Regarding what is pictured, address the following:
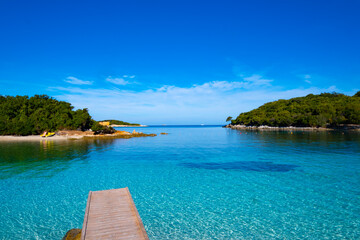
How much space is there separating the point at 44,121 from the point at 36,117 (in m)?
3.12

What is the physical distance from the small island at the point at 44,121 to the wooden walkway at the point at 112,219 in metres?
64.8

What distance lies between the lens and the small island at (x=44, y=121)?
72.4 meters

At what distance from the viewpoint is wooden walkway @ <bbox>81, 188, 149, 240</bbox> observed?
7.23m

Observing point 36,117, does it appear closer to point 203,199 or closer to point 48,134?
point 48,134

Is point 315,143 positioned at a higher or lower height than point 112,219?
lower

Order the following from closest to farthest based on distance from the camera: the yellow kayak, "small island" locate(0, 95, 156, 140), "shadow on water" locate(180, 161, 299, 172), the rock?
1. the rock
2. "shadow on water" locate(180, 161, 299, 172)
3. the yellow kayak
4. "small island" locate(0, 95, 156, 140)

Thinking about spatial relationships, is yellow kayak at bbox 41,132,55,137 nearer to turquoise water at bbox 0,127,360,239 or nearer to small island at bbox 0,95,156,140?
small island at bbox 0,95,156,140

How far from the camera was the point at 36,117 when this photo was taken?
2977 inches

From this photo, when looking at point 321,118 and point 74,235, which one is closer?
point 74,235

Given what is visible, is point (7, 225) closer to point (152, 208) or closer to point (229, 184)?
point (152, 208)

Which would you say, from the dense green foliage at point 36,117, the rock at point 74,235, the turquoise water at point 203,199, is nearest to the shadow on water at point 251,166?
the turquoise water at point 203,199

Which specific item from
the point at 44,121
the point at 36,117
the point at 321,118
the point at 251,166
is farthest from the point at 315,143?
the point at 36,117

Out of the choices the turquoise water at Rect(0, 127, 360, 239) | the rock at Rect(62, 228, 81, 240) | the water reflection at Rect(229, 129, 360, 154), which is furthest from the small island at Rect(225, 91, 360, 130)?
the rock at Rect(62, 228, 81, 240)

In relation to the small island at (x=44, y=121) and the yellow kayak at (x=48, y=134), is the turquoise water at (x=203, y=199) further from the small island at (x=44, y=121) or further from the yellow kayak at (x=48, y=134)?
the small island at (x=44, y=121)
